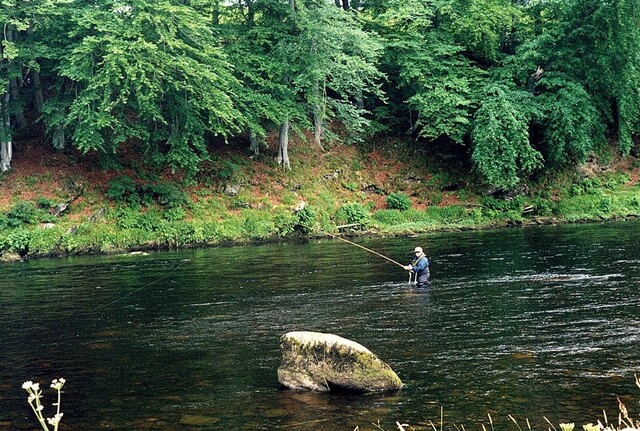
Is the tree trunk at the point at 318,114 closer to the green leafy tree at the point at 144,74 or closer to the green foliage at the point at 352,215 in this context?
the green leafy tree at the point at 144,74

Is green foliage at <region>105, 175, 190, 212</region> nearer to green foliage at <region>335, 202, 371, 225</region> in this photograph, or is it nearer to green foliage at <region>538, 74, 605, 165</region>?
green foliage at <region>335, 202, 371, 225</region>

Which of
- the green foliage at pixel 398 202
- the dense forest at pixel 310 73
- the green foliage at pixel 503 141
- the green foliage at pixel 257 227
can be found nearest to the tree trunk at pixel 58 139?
the dense forest at pixel 310 73

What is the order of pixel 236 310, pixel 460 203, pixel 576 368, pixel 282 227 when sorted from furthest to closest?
pixel 460 203 < pixel 282 227 < pixel 236 310 < pixel 576 368

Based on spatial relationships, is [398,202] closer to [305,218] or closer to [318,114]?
[305,218]

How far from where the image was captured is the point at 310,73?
36.2m

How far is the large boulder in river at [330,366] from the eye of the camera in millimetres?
9953

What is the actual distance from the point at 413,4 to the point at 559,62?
30.8ft

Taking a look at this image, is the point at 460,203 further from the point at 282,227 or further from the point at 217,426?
the point at 217,426

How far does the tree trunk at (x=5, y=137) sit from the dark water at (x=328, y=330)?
12.0m

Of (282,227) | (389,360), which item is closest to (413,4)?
(282,227)

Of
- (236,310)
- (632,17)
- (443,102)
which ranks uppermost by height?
(632,17)

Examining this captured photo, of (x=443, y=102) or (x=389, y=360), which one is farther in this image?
(x=443, y=102)

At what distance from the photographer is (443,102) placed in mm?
39000

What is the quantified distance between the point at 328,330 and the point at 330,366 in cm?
391
